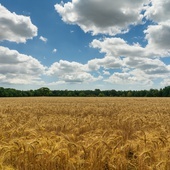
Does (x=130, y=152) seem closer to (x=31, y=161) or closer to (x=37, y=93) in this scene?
(x=31, y=161)

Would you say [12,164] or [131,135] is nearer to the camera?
[12,164]

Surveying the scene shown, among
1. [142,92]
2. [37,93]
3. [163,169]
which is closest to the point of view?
[163,169]

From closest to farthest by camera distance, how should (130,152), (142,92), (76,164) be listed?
(76,164) → (130,152) → (142,92)

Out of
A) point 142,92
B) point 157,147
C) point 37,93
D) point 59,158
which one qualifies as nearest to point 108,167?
point 59,158

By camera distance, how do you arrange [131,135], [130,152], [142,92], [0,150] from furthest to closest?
[142,92]
[131,135]
[130,152]
[0,150]

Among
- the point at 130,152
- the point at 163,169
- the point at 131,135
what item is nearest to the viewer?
the point at 163,169

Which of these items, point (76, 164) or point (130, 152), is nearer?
point (76, 164)

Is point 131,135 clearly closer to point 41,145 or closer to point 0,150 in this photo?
point 41,145

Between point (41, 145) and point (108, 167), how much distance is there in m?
1.52

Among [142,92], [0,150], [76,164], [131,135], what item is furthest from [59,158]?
[142,92]

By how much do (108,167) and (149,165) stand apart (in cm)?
74

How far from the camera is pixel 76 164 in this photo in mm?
4184

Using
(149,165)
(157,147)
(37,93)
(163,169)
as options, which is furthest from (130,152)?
(37,93)

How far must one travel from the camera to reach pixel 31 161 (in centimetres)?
436
